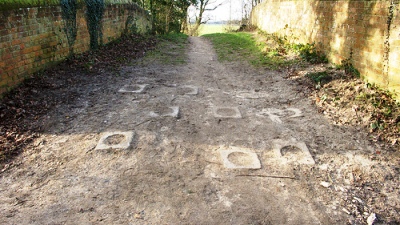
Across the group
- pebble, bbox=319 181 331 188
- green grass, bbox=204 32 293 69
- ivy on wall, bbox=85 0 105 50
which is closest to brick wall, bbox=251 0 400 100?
green grass, bbox=204 32 293 69

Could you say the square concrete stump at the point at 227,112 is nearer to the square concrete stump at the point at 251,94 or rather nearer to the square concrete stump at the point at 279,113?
the square concrete stump at the point at 279,113

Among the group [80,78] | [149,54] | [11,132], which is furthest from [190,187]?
[149,54]

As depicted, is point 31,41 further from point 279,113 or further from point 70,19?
point 279,113

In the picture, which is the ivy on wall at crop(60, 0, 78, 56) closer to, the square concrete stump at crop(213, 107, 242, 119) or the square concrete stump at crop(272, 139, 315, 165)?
the square concrete stump at crop(213, 107, 242, 119)

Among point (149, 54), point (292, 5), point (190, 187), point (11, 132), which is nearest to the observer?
point (190, 187)

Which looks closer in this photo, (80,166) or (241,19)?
(80,166)

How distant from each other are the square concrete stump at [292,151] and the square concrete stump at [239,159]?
12.8 inches

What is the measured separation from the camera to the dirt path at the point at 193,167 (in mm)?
2686

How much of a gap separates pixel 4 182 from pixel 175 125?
213 centimetres

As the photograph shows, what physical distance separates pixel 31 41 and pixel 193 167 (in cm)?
425

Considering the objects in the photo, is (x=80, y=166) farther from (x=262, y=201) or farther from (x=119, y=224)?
(x=262, y=201)

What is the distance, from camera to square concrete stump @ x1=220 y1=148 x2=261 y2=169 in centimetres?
338

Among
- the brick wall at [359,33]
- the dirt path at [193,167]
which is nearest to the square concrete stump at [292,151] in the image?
the dirt path at [193,167]

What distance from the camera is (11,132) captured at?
13.0 ft
